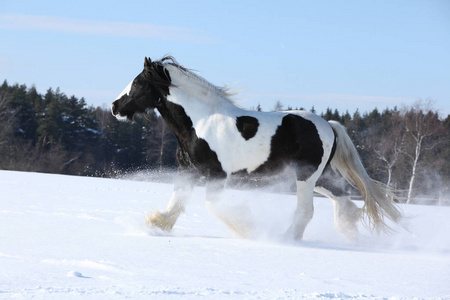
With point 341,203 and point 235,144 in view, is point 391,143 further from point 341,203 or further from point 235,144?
point 235,144

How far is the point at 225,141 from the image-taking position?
589 cm

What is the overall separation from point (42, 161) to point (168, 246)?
33.4 m

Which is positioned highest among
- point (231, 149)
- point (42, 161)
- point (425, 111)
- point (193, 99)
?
point (425, 111)

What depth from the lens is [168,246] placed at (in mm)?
4879

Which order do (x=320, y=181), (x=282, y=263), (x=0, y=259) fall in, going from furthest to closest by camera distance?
(x=320, y=181)
(x=282, y=263)
(x=0, y=259)

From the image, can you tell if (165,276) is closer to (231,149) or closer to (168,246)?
(168,246)

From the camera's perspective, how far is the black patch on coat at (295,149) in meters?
6.07

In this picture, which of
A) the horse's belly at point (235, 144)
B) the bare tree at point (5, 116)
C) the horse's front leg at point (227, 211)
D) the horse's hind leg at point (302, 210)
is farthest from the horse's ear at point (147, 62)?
the bare tree at point (5, 116)

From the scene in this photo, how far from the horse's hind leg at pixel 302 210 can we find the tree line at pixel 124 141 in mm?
27032

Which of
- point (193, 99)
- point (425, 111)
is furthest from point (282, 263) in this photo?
point (425, 111)

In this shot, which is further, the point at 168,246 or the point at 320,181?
the point at 320,181

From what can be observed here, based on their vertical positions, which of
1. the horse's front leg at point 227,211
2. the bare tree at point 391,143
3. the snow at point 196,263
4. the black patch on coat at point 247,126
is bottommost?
the snow at point 196,263

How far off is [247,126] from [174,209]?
4.18 feet

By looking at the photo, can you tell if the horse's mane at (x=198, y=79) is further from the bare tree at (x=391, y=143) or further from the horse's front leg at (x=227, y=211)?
the bare tree at (x=391, y=143)
